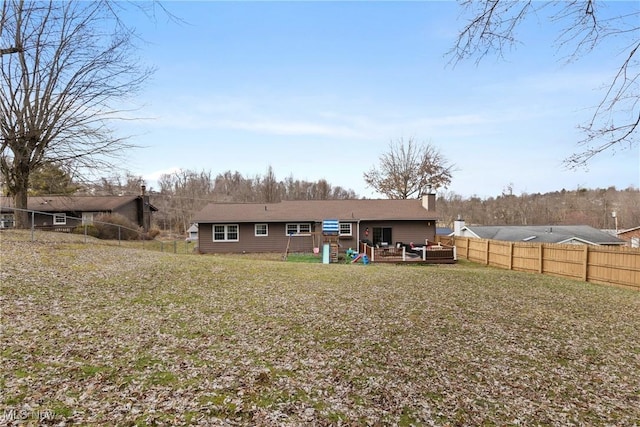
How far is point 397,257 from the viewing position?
20.3m

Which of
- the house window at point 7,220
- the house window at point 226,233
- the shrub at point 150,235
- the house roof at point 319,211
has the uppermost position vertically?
the house roof at point 319,211

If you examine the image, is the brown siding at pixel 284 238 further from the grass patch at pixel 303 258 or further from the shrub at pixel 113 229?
the shrub at pixel 113 229

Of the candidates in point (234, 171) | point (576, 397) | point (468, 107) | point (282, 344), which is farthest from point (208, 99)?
point (234, 171)

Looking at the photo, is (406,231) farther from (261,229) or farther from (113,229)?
(113,229)

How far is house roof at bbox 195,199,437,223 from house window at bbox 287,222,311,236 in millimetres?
544

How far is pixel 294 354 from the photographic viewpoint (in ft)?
16.5

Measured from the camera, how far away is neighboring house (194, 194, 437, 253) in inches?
952

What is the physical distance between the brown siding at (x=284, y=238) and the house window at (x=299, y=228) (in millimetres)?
387

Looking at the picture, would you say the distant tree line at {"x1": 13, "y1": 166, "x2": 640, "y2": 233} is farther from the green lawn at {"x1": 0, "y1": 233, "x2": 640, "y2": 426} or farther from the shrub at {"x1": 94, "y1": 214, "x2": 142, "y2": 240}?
the green lawn at {"x1": 0, "y1": 233, "x2": 640, "y2": 426}

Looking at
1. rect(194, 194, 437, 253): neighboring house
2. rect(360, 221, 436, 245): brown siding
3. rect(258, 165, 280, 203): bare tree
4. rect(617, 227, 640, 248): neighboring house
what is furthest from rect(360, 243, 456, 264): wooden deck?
rect(258, 165, 280, 203): bare tree

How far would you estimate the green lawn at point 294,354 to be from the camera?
3.55 metres

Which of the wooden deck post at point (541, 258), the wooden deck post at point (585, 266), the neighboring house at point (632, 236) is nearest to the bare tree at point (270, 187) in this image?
the neighboring house at point (632, 236)

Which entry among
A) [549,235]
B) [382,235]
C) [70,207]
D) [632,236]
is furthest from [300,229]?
[632,236]

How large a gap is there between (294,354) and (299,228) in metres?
19.9
